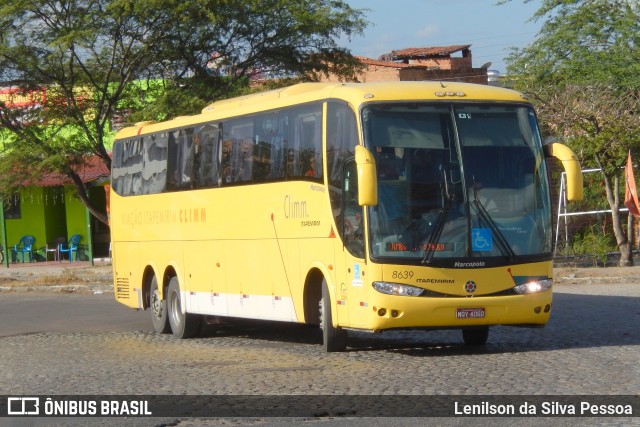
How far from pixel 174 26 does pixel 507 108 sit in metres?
18.2

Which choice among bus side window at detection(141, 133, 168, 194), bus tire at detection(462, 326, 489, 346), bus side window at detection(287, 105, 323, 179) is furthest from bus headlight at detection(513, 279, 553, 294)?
bus side window at detection(141, 133, 168, 194)

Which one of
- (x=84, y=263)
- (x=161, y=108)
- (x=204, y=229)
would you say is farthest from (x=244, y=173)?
(x=84, y=263)

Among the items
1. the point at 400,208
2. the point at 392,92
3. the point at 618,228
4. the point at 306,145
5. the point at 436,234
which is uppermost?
the point at 392,92

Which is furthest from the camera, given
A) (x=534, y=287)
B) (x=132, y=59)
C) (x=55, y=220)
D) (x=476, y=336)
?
(x=55, y=220)

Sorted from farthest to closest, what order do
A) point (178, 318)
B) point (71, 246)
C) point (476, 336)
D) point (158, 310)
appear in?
point (71, 246) → point (158, 310) → point (178, 318) → point (476, 336)

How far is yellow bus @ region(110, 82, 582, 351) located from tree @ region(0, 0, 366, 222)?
48.3 feet

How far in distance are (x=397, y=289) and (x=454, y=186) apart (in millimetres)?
1416

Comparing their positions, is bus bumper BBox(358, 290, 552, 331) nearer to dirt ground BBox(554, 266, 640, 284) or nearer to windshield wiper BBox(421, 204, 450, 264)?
windshield wiper BBox(421, 204, 450, 264)

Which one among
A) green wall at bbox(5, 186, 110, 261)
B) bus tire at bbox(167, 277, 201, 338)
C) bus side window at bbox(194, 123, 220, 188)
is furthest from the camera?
green wall at bbox(5, 186, 110, 261)

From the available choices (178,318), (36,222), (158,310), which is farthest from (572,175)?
(36,222)

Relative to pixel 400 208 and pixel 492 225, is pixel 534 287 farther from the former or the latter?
pixel 400 208

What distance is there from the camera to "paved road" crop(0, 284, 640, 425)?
11.2 m

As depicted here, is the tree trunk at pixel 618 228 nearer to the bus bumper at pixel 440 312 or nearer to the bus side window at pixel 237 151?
the bus side window at pixel 237 151

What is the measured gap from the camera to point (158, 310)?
19.3 m
